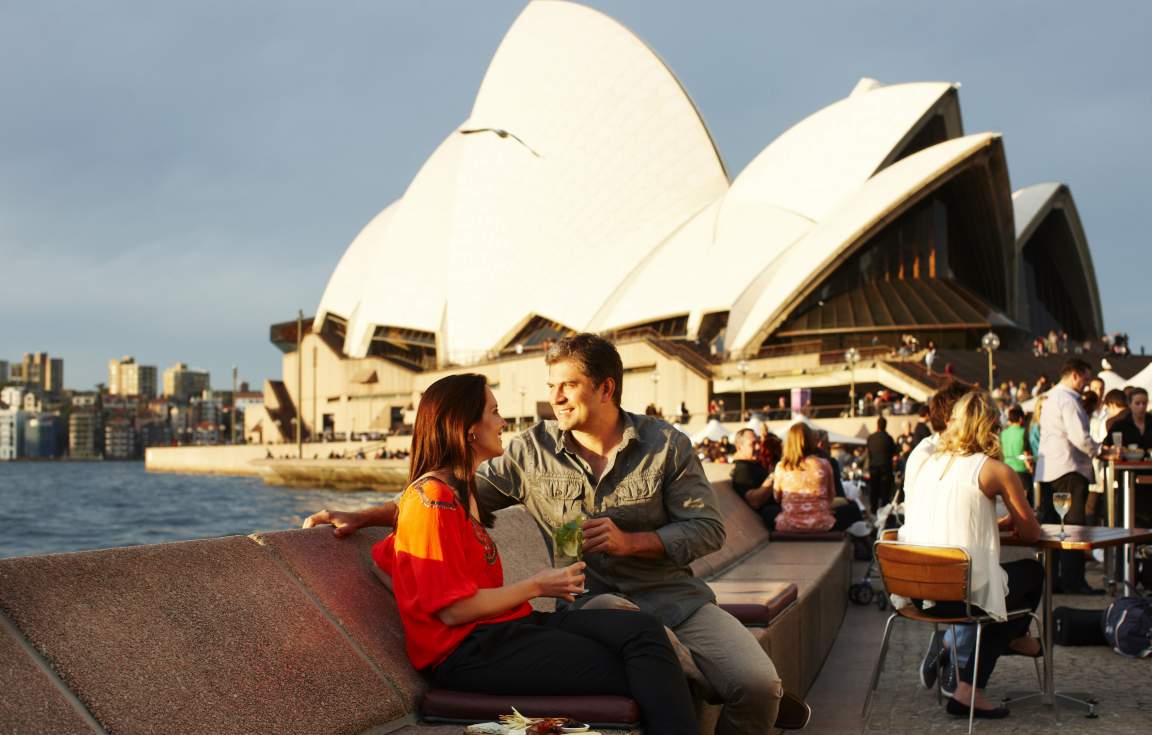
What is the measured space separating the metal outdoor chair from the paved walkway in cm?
13

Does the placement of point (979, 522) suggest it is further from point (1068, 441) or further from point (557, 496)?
point (1068, 441)

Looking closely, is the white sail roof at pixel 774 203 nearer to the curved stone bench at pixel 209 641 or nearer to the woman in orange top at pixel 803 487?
the woman in orange top at pixel 803 487

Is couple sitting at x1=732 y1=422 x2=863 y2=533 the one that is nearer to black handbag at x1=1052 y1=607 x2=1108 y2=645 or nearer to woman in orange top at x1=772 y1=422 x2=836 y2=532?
woman in orange top at x1=772 y1=422 x2=836 y2=532

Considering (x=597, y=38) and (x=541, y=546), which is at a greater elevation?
(x=597, y=38)

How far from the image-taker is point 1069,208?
4331cm

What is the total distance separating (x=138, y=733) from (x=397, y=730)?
0.65 metres

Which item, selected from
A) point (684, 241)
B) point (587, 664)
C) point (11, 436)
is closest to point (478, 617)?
point (587, 664)

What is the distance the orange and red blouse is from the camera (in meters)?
2.48

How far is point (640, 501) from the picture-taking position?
3.05 meters

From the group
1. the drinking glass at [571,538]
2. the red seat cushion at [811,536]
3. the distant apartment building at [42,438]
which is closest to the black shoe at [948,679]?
the drinking glass at [571,538]

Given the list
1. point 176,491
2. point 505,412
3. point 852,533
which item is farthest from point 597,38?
point 852,533

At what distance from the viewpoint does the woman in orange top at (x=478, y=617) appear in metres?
2.45

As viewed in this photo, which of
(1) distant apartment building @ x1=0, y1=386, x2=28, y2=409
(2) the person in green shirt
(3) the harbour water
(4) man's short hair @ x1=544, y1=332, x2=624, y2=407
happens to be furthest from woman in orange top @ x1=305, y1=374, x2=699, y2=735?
(1) distant apartment building @ x1=0, y1=386, x2=28, y2=409

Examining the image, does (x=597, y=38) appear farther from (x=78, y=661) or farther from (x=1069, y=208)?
(x=78, y=661)
